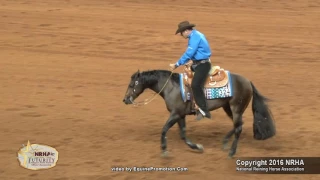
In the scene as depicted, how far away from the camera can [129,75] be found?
16.5 metres

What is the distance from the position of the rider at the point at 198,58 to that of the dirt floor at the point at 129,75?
111cm

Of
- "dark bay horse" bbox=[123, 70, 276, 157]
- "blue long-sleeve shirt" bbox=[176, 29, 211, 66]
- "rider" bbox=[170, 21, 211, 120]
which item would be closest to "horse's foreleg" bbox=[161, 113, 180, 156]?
"dark bay horse" bbox=[123, 70, 276, 157]

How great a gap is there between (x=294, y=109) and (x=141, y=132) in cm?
396

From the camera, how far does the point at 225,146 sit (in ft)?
36.8

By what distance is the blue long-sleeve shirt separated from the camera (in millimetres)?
10516

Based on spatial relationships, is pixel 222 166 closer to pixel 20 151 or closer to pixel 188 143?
pixel 188 143

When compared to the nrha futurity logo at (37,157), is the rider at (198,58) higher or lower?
higher

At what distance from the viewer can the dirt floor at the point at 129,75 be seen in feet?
35.4

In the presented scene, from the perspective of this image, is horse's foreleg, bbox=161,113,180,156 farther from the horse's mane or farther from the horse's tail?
the horse's tail

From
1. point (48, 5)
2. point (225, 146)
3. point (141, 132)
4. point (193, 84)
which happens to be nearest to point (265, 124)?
point (225, 146)

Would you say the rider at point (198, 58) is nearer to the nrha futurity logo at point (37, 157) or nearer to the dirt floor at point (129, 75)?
the dirt floor at point (129, 75)

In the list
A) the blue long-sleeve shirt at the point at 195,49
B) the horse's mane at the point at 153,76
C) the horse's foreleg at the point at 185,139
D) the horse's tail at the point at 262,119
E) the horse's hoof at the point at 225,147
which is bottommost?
the horse's hoof at the point at 225,147

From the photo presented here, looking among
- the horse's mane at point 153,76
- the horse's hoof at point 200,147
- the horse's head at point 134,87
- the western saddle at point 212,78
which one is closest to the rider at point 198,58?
the western saddle at point 212,78

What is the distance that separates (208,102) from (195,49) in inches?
40.9
